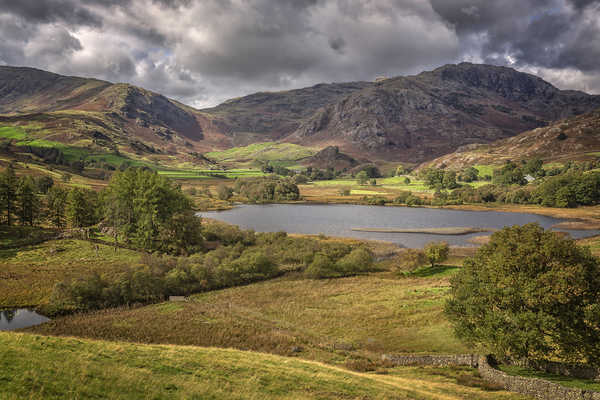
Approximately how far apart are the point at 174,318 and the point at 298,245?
39861 millimetres

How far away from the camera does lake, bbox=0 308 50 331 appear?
40688 millimetres

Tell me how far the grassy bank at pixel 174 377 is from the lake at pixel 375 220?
77.0 m

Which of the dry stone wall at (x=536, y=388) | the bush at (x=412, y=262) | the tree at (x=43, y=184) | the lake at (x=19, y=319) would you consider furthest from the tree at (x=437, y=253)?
the tree at (x=43, y=184)

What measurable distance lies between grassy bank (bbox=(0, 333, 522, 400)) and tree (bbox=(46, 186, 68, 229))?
81171 mm

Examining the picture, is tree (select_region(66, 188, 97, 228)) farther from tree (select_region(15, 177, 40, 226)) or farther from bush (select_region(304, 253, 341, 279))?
bush (select_region(304, 253, 341, 279))

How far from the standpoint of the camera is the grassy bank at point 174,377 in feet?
46.2

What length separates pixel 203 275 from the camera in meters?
58.3

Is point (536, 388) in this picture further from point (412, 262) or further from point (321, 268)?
point (412, 262)

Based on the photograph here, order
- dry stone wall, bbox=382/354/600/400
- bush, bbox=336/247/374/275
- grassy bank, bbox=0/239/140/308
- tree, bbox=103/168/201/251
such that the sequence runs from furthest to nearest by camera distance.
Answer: tree, bbox=103/168/201/251, bush, bbox=336/247/374/275, grassy bank, bbox=0/239/140/308, dry stone wall, bbox=382/354/600/400

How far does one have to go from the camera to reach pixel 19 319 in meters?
42.6

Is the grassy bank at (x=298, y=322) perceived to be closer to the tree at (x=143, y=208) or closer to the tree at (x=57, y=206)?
the tree at (x=143, y=208)

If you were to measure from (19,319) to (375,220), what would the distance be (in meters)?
114

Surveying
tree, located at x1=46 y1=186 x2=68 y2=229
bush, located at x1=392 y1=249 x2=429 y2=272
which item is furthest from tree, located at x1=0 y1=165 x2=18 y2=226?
bush, located at x1=392 y1=249 x2=429 y2=272

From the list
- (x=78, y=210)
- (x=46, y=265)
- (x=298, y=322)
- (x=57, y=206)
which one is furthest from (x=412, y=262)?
(x=57, y=206)
